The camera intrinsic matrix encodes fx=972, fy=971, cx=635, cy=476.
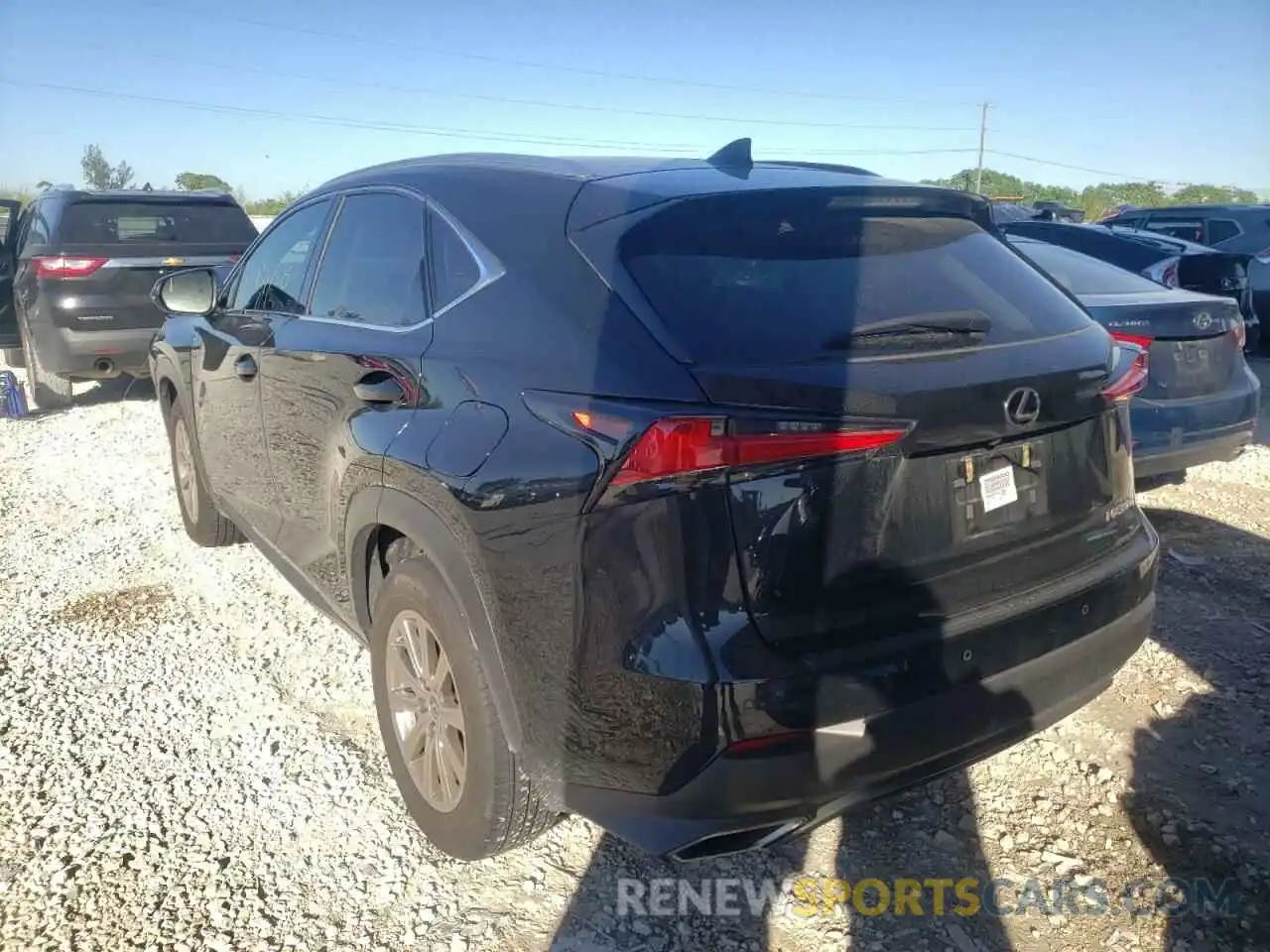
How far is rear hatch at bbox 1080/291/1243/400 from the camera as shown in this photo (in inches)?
181

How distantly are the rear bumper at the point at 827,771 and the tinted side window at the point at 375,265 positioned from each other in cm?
141

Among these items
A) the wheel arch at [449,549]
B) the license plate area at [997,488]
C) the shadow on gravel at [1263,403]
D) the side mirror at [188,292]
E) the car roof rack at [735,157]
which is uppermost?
the car roof rack at [735,157]

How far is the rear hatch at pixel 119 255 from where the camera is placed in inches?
297

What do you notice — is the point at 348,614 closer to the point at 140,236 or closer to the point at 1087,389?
the point at 1087,389

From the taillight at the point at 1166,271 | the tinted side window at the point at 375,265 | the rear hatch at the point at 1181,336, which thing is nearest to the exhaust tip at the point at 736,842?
the tinted side window at the point at 375,265

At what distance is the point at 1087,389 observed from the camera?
2258 millimetres

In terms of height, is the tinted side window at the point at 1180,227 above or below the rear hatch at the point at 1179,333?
above

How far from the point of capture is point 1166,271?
7328mm

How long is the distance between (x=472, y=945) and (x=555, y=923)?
0.68 feet

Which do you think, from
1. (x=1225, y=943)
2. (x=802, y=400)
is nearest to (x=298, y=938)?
(x=802, y=400)

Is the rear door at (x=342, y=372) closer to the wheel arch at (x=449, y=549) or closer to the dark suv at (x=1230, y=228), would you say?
the wheel arch at (x=449, y=549)

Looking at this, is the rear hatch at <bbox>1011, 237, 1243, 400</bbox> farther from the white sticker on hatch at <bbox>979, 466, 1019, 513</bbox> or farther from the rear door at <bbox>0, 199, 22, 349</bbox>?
the rear door at <bbox>0, 199, 22, 349</bbox>

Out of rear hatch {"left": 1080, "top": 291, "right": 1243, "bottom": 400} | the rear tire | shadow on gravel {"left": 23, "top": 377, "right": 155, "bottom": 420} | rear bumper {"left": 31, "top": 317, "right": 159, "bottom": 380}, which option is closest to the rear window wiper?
rear hatch {"left": 1080, "top": 291, "right": 1243, "bottom": 400}

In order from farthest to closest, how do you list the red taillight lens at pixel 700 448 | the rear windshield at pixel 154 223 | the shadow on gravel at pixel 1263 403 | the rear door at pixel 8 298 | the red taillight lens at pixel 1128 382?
the rear door at pixel 8 298, the rear windshield at pixel 154 223, the shadow on gravel at pixel 1263 403, the red taillight lens at pixel 1128 382, the red taillight lens at pixel 700 448
